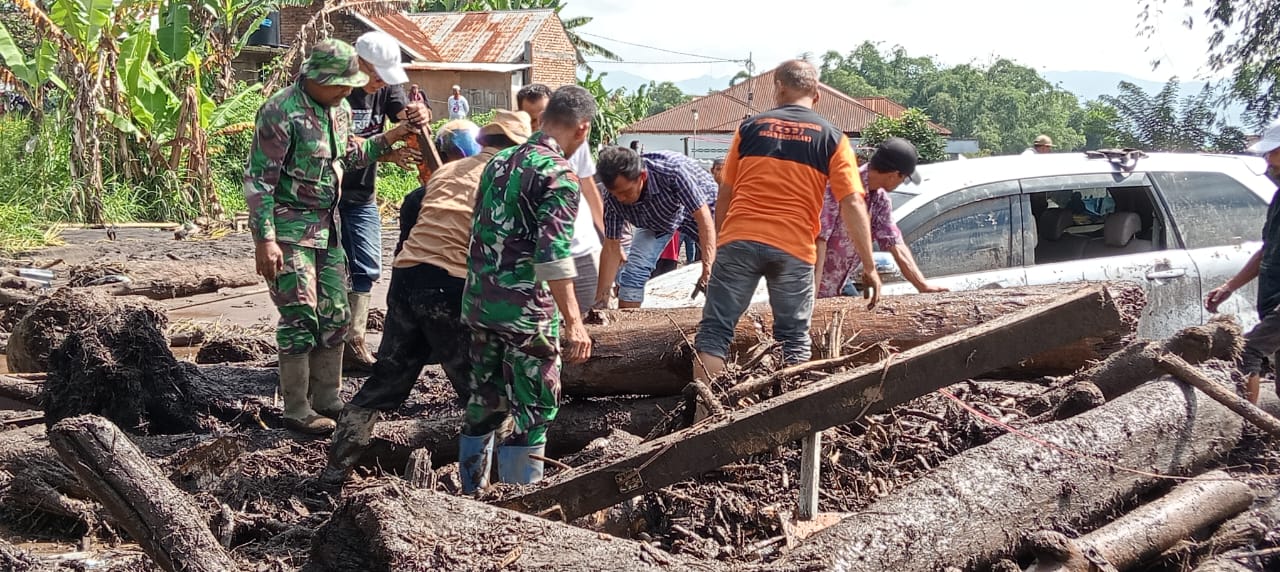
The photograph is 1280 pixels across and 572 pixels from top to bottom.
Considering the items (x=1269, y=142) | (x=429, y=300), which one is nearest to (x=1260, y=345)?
(x=1269, y=142)

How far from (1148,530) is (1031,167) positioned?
11.6 ft

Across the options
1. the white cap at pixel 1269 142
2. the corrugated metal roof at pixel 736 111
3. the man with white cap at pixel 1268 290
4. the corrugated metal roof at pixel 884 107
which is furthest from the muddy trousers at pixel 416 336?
the corrugated metal roof at pixel 884 107

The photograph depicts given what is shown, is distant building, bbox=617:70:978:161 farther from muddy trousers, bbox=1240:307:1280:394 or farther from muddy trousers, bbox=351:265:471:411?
muddy trousers, bbox=351:265:471:411

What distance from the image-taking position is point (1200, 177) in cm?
689

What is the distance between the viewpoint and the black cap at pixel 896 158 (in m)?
5.77

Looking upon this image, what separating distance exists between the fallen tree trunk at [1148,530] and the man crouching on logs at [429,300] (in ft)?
8.19

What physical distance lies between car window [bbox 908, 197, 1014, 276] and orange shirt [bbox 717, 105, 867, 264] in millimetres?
1336

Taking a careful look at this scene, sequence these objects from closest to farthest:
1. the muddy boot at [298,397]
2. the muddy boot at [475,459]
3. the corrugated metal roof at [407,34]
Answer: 1. the muddy boot at [475,459]
2. the muddy boot at [298,397]
3. the corrugated metal roof at [407,34]

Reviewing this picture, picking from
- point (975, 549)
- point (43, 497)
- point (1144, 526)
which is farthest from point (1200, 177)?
point (43, 497)

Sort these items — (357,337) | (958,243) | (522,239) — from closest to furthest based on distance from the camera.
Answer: (522,239) → (357,337) → (958,243)

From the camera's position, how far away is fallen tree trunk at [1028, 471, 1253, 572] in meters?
3.25

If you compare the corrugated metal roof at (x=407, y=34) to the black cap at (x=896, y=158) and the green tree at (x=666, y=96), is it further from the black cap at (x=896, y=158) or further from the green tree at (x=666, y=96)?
the green tree at (x=666, y=96)

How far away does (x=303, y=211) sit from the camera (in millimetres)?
5090

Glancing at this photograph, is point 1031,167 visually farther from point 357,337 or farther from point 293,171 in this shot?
point 293,171
